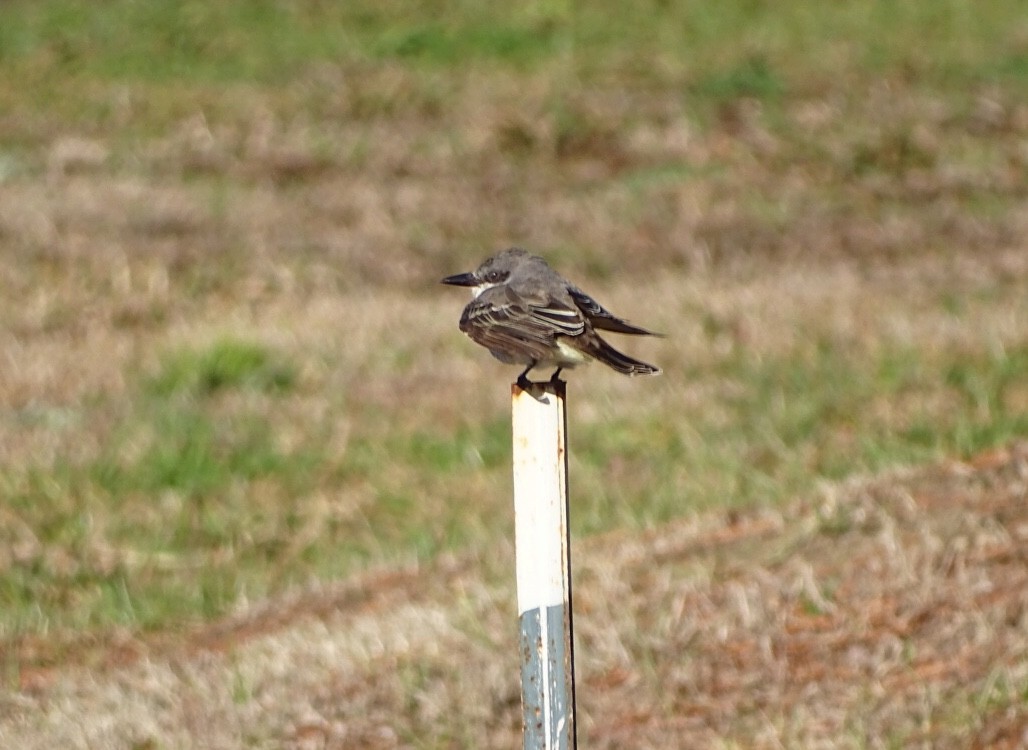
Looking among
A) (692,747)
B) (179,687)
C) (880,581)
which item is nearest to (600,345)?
(692,747)

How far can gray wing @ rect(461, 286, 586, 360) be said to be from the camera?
5602mm

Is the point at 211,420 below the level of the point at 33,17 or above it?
below

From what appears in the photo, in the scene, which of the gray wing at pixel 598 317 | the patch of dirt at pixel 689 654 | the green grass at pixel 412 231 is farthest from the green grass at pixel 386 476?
the gray wing at pixel 598 317

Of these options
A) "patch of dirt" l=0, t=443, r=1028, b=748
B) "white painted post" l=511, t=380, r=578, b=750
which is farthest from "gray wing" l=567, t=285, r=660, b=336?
"patch of dirt" l=0, t=443, r=1028, b=748

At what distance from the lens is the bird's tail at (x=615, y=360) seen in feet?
17.4

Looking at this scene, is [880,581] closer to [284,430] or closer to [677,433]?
[677,433]

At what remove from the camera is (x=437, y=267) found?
1549cm

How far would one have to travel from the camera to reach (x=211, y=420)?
36.6 feet

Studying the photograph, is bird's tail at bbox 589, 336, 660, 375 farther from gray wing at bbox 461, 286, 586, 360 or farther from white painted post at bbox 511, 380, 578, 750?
white painted post at bbox 511, 380, 578, 750

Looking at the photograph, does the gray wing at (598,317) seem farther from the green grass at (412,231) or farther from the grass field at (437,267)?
the green grass at (412,231)

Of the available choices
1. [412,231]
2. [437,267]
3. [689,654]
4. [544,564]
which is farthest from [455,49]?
[544,564]

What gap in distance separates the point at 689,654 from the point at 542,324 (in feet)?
5.69

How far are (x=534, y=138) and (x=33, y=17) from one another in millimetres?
6393

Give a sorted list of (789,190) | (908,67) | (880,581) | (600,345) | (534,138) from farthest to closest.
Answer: (908,67) < (534,138) < (789,190) < (880,581) < (600,345)
